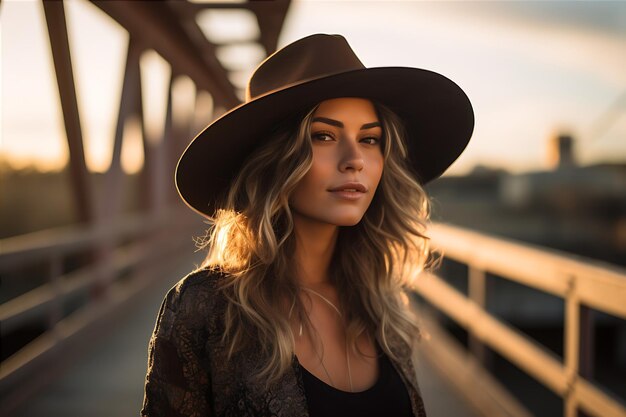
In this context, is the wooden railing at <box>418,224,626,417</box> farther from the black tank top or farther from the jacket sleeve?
the jacket sleeve

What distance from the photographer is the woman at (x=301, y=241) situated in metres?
1.31

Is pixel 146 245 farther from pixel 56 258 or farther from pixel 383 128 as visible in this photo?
pixel 383 128

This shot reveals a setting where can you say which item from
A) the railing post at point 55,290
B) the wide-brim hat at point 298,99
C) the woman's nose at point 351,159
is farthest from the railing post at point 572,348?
the railing post at point 55,290

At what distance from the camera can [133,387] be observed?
3.45 meters

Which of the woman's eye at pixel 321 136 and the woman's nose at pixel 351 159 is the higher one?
the woman's eye at pixel 321 136

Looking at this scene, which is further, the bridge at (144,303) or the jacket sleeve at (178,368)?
the bridge at (144,303)

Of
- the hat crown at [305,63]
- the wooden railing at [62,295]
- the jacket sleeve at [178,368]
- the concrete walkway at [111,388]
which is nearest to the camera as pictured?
the jacket sleeve at [178,368]

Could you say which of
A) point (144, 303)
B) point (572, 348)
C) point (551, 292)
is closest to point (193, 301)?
point (572, 348)

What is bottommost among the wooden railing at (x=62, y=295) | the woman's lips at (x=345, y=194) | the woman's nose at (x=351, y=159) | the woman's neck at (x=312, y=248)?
the wooden railing at (x=62, y=295)

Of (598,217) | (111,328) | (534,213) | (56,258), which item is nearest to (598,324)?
(534,213)

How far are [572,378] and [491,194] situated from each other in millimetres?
22258

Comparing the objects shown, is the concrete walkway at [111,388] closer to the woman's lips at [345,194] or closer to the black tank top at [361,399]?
the black tank top at [361,399]

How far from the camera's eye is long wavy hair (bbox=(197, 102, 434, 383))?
4.50ft

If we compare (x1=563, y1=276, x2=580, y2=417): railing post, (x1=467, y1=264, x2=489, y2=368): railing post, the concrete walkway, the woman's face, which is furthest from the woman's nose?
(x1=467, y1=264, x2=489, y2=368): railing post
